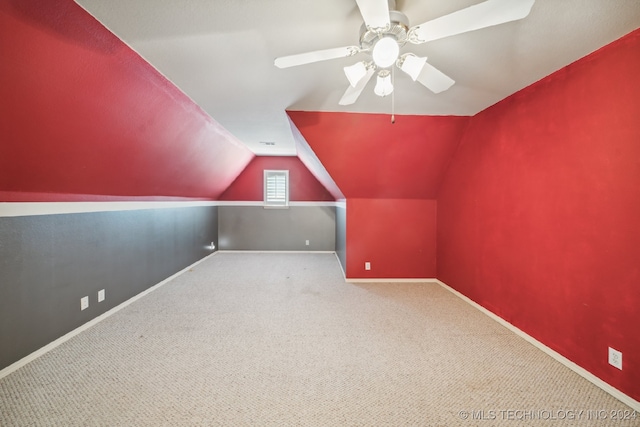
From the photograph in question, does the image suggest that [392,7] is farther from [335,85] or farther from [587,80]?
[587,80]

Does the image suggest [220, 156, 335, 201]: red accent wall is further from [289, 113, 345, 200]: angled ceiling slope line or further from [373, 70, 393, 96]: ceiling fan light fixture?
[373, 70, 393, 96]: ceiling fan light fixture

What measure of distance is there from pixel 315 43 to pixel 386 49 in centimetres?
66

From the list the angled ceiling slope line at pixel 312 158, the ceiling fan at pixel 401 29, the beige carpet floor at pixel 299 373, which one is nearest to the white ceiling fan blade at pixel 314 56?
the ceiling fan at pixel 401 29

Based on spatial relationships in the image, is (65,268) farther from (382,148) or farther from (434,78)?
(382,148)

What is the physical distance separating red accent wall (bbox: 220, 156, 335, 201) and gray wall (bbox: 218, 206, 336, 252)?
262mm

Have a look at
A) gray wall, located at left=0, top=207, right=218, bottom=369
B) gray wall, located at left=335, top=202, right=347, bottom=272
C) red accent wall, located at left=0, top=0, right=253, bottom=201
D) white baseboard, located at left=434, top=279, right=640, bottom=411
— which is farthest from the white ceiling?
white baseboard, located at left=434, top=279, right=640, bottom=411

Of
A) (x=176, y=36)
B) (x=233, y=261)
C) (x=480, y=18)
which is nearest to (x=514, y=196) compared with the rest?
(x=480, y=18)

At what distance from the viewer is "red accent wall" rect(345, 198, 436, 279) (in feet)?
13.1

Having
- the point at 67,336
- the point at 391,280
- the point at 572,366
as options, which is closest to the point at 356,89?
the point at 572,366

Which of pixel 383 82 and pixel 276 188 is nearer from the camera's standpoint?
pixel 383 82

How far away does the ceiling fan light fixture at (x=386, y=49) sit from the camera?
122cm

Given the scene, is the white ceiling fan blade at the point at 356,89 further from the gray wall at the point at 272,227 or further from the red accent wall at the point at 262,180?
the gray wall at the point at 272,227

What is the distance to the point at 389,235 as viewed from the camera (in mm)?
4016

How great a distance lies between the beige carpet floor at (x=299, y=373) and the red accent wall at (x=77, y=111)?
1412 millimetres
